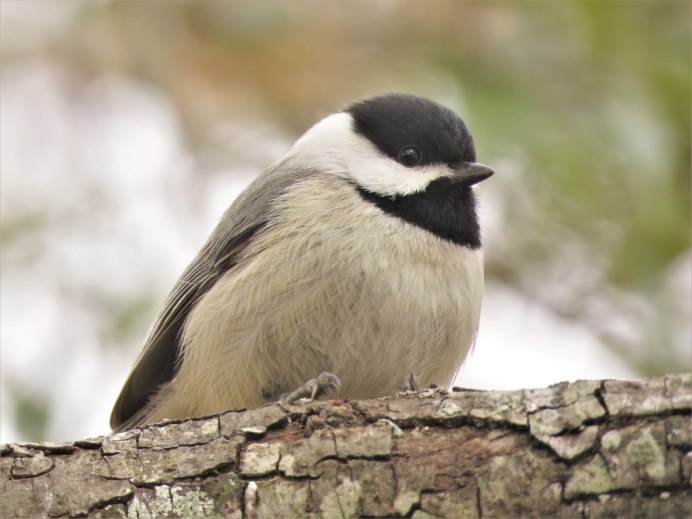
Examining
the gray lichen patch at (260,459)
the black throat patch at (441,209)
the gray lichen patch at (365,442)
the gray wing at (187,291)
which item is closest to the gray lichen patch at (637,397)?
the gray lichen patch at (365,442)

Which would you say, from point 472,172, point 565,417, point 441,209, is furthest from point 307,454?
point 472,172

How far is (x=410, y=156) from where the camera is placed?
2822 millimetres

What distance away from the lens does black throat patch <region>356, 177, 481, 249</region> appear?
8.68 feet

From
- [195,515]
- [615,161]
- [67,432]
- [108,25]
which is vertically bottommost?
[195,515]

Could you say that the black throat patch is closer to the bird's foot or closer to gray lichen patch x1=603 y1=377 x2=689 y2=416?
the bird's foot

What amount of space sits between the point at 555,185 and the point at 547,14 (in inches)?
19.0

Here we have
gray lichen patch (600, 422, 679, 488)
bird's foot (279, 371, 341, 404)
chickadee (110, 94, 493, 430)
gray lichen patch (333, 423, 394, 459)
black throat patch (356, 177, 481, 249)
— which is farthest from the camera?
black throat patch (356, 177, 481, 249)

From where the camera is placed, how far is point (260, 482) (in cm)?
184

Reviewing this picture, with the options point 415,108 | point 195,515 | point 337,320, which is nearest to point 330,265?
point 337,320


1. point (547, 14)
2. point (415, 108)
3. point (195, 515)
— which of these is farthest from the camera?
point (415, 108)

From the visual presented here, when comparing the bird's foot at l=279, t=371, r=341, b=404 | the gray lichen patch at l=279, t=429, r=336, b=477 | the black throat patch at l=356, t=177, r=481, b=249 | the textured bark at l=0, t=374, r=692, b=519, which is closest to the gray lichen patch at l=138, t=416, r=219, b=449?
the textured bark at l=0, t=374, r=692, b=519

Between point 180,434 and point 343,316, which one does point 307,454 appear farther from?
point 343,316

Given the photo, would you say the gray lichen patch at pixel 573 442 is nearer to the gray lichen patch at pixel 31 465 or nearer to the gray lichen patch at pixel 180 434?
the gray lichen patch at pixel 180 434

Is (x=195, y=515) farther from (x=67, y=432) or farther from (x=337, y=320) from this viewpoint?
(x=67, y=432)
